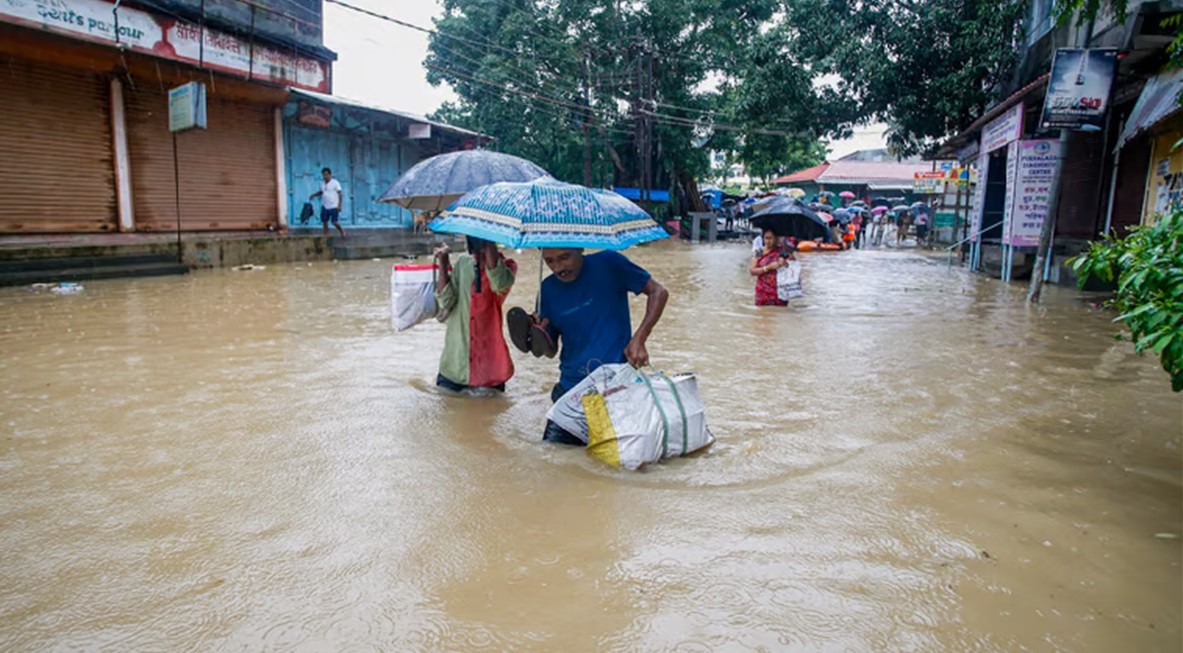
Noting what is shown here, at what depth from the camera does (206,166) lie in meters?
16.0

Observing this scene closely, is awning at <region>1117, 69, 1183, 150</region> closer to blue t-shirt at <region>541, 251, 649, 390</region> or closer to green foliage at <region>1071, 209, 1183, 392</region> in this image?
green foliage at <region>1071, 209, 1183, 392</region>

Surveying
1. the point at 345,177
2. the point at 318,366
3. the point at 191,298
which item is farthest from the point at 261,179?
the point at 318,366

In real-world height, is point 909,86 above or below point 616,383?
above

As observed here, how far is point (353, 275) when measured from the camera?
45.4 feet

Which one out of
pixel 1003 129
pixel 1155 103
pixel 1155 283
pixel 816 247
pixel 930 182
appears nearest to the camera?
pixel 1155 283

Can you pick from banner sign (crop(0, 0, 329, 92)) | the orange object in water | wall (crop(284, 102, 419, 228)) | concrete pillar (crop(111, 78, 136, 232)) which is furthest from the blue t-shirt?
the orange object in water

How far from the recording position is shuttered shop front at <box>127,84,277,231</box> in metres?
14.7

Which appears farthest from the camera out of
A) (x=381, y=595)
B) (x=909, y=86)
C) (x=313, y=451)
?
(x=909, y=86)

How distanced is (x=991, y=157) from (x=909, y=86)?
3.19 meters

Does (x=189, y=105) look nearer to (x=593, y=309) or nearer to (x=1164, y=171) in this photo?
(x=593, y=309)

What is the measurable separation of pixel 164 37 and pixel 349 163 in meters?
6.10

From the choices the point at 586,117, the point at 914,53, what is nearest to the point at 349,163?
the point at 586,117

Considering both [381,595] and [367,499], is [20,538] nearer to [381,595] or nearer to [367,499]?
[367,499]

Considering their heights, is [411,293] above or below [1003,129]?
below
